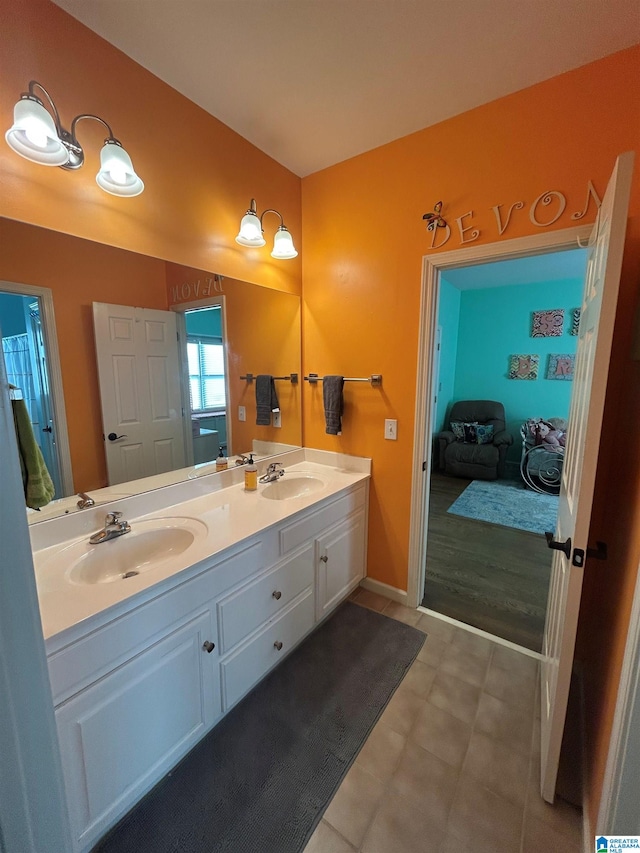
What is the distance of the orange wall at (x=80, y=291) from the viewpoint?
1236mm

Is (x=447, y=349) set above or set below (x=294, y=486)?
above

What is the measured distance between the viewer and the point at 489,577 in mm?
2447

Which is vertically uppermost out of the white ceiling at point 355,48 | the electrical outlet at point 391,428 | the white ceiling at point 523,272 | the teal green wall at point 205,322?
the white ceiling at point 355,48

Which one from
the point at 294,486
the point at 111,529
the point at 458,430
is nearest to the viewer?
the point at 111,529

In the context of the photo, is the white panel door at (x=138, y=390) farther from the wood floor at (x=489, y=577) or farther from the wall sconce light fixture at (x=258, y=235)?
the wood floor at (x=489, y=577)

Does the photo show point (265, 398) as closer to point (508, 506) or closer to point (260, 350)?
point (260, 350)

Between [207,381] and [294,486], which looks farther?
[294,486]

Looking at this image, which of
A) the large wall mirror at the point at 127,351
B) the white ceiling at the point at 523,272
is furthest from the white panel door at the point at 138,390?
the white ceiling at the point at 523,272

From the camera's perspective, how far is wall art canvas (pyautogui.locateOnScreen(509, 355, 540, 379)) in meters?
4.79

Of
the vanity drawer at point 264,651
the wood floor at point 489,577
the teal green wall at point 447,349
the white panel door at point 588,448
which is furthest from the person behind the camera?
the teal green wall at point 447,349

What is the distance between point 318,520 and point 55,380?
1306mm

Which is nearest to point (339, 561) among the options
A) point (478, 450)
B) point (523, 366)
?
point (478, 450)

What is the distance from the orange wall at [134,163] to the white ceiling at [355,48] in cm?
9

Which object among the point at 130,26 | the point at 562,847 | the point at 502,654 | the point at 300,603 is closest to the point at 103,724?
the point at 300,603
